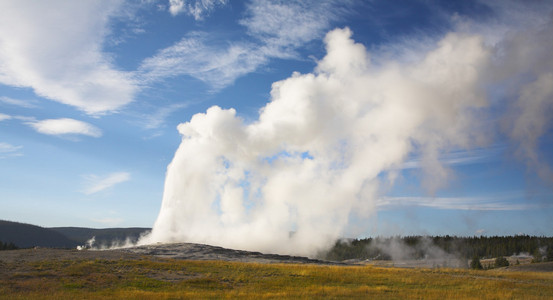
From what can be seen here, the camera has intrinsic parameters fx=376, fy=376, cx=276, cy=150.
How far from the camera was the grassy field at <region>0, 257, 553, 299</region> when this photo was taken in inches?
1028

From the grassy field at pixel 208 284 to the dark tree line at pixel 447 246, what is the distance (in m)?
100

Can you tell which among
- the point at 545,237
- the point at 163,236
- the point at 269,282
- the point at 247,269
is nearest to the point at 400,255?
the point at 545,237

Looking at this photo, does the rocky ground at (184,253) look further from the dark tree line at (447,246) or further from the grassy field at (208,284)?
the dark tree line at (447,246)

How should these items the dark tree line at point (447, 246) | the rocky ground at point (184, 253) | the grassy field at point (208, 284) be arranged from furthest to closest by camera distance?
the dark tree line at point (447, 246)
the rocky ground at point (184, 253)
the grassy field at point (208, 284)

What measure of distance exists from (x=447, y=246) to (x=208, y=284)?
13429cm

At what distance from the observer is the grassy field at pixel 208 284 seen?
85.7 feet

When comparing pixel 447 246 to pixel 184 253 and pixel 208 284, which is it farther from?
pixel 208 284

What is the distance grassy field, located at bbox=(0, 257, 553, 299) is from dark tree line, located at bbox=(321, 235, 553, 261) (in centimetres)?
10039

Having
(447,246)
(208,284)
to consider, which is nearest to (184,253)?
(208,284)

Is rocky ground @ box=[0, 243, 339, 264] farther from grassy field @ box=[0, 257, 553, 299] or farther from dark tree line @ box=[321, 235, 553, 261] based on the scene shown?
dark tree line @ box=[321, 235, 553, 261]

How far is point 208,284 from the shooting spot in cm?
3222

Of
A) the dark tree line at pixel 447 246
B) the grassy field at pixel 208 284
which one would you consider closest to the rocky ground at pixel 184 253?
the grassy field at pixel 208 284

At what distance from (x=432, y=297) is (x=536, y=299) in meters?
6.76

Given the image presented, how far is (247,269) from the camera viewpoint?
1753 inches
